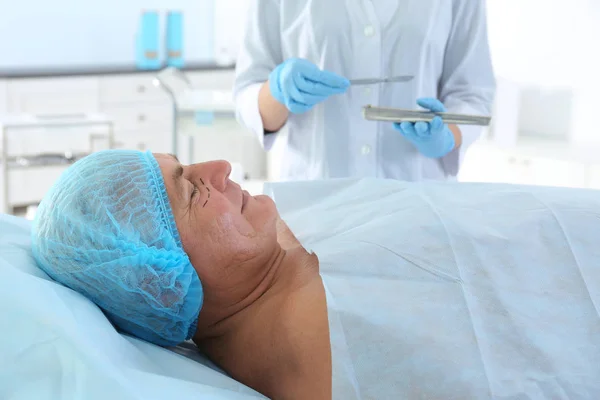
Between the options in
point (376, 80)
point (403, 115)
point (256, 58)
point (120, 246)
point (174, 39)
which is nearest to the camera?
point (120, 246)

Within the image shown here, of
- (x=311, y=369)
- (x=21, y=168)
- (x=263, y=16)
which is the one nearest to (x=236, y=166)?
(x=263, y=16)

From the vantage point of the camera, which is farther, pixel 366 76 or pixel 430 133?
pixel 366 76

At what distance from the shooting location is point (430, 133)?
1639mm

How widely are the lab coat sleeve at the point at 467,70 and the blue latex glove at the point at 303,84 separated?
352 millimetres

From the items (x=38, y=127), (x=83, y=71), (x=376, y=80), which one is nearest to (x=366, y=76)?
(x=376, y=80)

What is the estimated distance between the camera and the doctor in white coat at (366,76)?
176 cm

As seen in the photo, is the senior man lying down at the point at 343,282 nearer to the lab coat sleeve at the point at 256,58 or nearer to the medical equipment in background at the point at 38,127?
the lab coat sleeve at the point at 256,58

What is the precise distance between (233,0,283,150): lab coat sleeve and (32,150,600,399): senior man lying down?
596mm

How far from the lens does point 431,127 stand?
1.62 metres

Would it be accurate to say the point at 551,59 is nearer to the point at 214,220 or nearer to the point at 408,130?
the point at 408,130

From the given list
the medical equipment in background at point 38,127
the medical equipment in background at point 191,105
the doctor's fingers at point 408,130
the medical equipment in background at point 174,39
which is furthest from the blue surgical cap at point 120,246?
the medical equipment in background at point 174,39

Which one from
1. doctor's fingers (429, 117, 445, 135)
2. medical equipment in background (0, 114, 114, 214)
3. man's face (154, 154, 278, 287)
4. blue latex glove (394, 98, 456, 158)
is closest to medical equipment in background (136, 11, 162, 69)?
medical equipment in background (0, 114, 114, 214)

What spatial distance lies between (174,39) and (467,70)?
12.3 feet

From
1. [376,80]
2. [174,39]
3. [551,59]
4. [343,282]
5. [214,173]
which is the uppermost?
[174,39]
